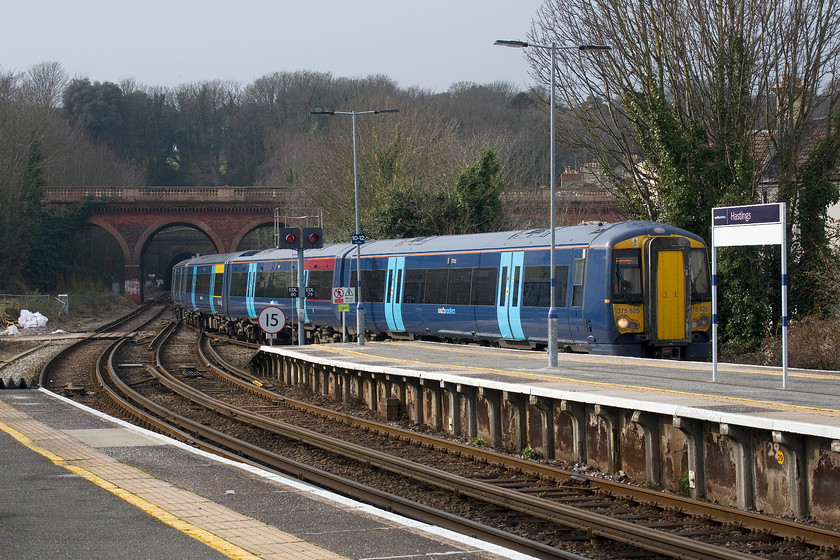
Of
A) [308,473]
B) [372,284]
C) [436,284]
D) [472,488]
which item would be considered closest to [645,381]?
[472,488]

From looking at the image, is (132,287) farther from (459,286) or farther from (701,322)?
(701,322)

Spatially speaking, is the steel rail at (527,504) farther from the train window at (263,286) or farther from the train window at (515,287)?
the train window at (263,286)

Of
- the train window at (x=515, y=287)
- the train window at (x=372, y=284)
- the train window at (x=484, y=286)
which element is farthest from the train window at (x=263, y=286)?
the train window at (x=515, y=287)

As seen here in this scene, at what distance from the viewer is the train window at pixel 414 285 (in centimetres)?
2666

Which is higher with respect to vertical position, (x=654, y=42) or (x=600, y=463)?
(x=654, y=42)

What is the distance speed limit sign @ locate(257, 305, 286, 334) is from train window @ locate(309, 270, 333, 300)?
7320 mm

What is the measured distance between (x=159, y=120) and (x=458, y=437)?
11310cm

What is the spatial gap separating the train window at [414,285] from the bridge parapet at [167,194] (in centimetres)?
4645

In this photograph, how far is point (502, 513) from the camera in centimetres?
1023

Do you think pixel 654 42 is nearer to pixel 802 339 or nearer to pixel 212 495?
pixel 802 339

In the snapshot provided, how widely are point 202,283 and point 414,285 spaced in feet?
74.4

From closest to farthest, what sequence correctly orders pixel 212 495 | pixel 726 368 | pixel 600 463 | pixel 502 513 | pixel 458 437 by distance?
1. pixel 212 495
2. pixel 502 513
3. pixel 600 463
4. pixel 458 437
5. pixel 726 368

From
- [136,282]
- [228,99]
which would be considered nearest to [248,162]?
[228,99]

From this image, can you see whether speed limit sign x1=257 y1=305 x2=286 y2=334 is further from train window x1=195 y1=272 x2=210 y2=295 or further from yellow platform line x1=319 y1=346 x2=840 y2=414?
train window x1=195 y1=272 x2=210 y2=295
